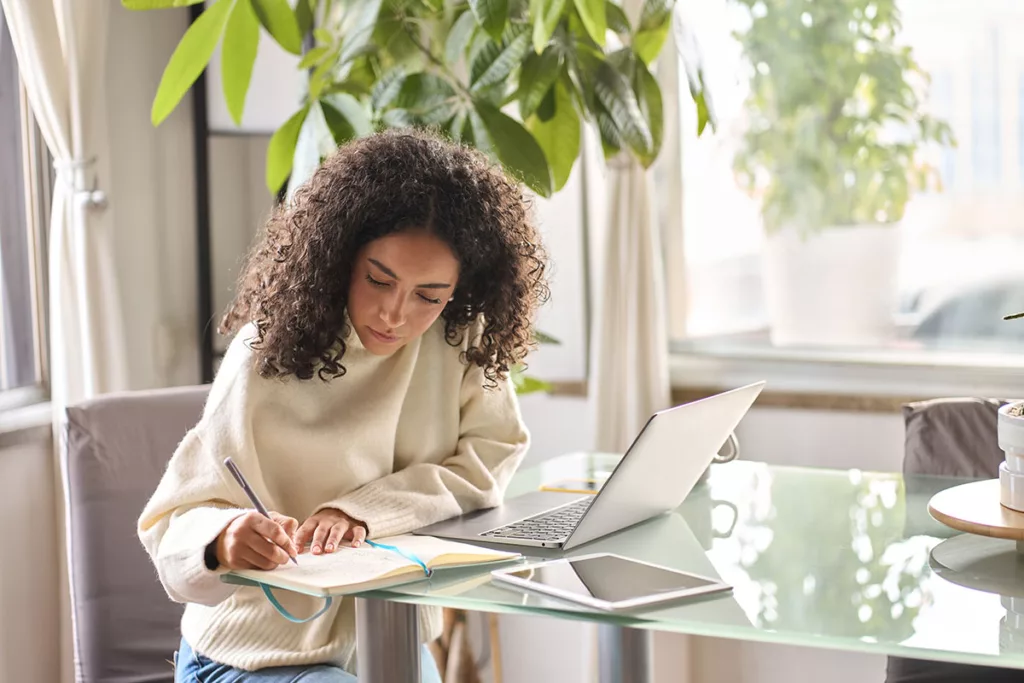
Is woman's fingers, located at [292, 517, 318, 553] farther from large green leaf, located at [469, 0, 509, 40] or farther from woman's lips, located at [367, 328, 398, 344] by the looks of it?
large green leaf, located at [469, 0, 509, 40]

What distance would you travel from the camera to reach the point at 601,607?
108 centimetres

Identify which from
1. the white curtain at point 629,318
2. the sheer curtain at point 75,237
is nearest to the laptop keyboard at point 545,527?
the white curtain at point 629,318

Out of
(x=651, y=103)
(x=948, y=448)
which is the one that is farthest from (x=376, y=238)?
(x=948, y=448)

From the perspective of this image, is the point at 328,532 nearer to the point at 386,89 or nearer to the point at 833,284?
the point at 386,89

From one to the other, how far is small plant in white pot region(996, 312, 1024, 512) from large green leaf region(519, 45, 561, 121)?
85 cm

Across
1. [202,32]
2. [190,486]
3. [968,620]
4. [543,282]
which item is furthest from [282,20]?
[968,620]

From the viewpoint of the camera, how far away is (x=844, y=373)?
104 inches

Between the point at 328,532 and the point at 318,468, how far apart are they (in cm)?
13

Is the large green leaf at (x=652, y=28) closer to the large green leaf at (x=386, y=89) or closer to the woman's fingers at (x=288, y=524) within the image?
the large green leaf at (x=386, y=89)

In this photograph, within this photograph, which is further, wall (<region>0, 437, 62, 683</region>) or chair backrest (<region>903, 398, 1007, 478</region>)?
wall (<region>0, 437, 62, 683</region>)

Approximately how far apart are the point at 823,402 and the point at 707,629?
1.62 m

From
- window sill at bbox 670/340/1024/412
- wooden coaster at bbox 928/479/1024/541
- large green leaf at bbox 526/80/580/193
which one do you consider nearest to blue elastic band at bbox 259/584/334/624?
wooden coaster at bbox 928/479/1024/541

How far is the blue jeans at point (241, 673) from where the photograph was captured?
1312 mm

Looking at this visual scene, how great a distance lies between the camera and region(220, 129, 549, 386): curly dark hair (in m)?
1.37
